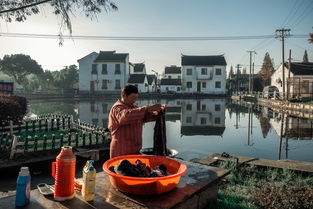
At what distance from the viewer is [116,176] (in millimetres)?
2490

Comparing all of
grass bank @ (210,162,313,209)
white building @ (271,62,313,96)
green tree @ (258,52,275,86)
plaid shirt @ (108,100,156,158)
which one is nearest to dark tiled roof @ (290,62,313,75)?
white building @ (271,62,313,96)

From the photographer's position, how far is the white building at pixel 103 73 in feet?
177

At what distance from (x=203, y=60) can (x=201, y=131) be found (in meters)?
47.7

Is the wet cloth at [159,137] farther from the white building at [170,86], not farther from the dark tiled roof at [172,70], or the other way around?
the dark tiled roof at [172,70]

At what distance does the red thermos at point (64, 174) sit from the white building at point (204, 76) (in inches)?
2242

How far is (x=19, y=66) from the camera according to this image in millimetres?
66750

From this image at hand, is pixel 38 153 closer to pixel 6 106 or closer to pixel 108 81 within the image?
pixel 6 106

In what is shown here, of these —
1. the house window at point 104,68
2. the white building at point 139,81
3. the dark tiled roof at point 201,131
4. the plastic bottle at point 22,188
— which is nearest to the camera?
the plastic bottle at point 22,188

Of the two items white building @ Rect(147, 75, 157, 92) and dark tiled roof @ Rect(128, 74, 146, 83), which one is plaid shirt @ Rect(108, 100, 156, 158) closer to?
dark tiled roof @ Rect(128, 74, 146, 83)

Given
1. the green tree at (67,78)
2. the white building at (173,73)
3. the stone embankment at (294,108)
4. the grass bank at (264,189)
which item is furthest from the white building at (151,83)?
the grass bank at (264,189)

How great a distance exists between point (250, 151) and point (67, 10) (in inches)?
335

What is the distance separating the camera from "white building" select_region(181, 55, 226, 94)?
2263 inches

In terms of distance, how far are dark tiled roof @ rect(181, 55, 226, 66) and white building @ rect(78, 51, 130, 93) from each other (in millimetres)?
14965

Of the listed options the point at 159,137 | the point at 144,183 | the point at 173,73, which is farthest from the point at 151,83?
the point at 144,183
